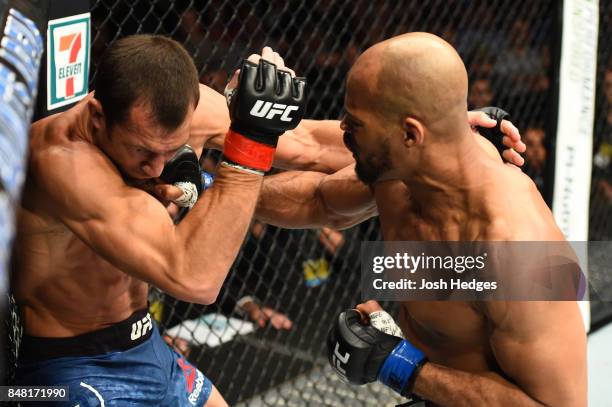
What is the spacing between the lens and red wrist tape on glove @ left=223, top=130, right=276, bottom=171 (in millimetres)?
1385

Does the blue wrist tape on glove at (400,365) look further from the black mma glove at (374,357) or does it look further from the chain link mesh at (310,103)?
the chain link mesh at (310,103)

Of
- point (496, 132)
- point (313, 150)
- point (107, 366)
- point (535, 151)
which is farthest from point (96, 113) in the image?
point (535, 151)

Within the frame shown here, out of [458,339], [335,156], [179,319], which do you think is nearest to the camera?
[458,339]

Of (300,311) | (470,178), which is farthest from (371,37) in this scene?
(470,178)

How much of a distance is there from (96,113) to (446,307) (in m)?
0.69

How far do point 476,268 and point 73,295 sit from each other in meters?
0.72

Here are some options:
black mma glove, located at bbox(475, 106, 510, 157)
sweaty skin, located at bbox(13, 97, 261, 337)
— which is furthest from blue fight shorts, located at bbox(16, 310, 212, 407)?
black mma glove, located at bbox(475, 106, 510, 157)

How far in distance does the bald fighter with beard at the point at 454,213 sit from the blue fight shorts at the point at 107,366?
0.39m

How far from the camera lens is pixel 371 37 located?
302cm

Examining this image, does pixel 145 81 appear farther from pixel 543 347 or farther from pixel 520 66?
pixel 520 66

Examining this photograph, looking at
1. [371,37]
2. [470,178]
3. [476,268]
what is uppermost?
[470,178]

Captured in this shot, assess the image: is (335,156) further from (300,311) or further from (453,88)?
(300,311)

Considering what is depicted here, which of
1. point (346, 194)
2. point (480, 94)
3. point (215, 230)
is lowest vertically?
point (480, 94)

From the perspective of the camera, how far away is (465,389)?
1.45 m
